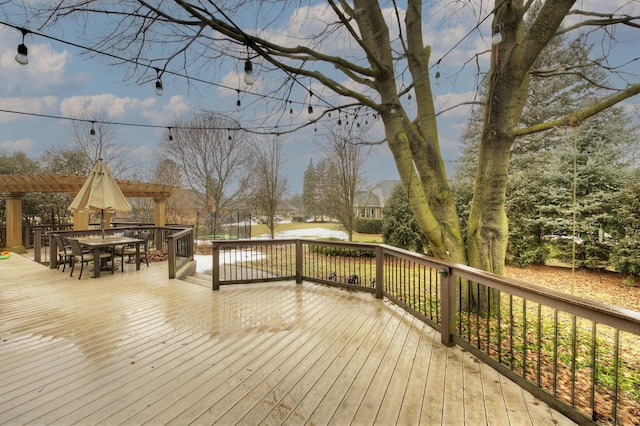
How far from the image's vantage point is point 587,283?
23.7 feet

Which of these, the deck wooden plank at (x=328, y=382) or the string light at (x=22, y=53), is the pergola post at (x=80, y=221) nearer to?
the string light at (x=22, y=53)

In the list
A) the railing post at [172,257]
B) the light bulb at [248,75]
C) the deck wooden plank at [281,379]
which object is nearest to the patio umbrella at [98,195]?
the railing post at [172,257]

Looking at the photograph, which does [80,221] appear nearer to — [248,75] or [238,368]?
[248,75]

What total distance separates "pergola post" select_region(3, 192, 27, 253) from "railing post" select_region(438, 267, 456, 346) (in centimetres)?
1332

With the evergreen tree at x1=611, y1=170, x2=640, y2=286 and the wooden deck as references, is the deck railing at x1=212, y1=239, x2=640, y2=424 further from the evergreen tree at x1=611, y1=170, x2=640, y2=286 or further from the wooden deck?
the evergreen tree at x1=611, y1=170, x2=640, y2=286

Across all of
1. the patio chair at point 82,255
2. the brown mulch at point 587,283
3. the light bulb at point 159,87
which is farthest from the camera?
the brown mulch at point 587,283

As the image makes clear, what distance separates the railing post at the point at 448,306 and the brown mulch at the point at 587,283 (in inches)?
221

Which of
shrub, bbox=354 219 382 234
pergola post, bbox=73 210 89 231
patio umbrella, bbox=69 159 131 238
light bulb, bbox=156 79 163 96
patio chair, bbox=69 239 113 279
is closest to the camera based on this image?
light bulb, bbox=156 79 163 96

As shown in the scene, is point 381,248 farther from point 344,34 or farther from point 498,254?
point 344,34

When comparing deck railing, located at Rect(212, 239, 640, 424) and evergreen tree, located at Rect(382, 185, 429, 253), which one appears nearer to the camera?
deck railing, located at Rect(212, 239, 640, 424)

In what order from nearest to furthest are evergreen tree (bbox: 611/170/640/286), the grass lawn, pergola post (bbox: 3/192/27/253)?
1. evergreen tree (bbox: 611/170/640/286)
2. pergola post (bbox: 3/192/27/253)
3. the grass lawn

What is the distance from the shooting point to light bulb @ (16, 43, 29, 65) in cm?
274

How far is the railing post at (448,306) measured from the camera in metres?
2.87

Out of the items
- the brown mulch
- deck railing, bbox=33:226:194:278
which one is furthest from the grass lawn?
deck railing, bbox=33:226:194:278
